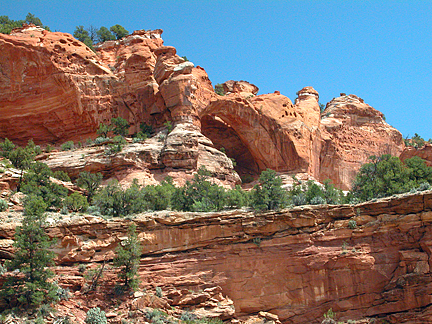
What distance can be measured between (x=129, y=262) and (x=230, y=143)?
74.9ft

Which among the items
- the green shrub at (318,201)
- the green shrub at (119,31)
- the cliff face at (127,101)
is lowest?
the green shrub at (318,201)

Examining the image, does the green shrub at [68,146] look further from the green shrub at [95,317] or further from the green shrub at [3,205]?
the green shrub at [95,317]

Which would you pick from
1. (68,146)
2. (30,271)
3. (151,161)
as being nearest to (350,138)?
(151,161)

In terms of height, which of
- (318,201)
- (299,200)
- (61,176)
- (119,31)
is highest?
(119,31)

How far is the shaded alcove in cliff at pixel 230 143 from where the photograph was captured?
46.8 metres

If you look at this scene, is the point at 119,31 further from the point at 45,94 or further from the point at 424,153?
the point at 424,153

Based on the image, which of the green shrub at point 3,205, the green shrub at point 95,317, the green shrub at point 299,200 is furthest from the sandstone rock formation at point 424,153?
the green shrub at point 3,205

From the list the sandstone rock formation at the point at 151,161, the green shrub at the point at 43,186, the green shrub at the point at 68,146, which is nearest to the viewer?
the green shrub at the point at 43,186

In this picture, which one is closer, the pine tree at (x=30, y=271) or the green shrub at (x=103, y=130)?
the pine tree at (x=30, y=271)

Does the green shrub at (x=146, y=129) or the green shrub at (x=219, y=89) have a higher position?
the green shrub at (x=219, y=89)

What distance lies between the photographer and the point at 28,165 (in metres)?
34.2

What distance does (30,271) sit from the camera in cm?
2342

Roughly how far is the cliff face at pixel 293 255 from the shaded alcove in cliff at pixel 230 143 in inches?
711

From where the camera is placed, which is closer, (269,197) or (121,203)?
(269,197)
